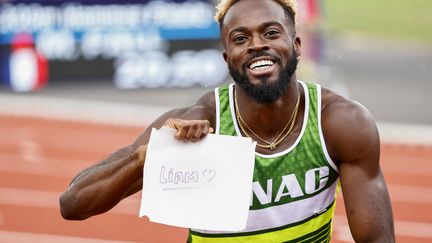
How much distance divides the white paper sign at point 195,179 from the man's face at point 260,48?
19 cm

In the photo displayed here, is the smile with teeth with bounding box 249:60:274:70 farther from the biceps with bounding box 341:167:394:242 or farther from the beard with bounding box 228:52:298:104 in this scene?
the biceps with bounding box 341:167:394:242

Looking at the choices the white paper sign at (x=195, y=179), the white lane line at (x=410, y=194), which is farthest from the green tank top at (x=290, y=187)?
the white lane line at (x=410, y=194)

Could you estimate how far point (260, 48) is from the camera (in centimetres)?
321

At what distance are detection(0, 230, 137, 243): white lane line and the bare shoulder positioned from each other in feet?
Result: 11.5

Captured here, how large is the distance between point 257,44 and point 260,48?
0.8 inches

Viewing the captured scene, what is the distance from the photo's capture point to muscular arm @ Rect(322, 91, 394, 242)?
3318 millimetres

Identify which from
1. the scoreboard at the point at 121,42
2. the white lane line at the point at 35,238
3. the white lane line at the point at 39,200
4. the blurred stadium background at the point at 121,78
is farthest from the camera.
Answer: the scoreboard at the point at 121,42

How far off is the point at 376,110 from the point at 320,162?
7575 millimetres

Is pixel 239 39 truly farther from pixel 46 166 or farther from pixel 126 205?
pixel 46 166

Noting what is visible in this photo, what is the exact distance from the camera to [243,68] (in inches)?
128

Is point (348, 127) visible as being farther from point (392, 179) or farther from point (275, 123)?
point (392, 179)

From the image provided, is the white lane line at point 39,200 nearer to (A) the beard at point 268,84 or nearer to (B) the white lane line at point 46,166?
(B) the white lane line at point 46,166

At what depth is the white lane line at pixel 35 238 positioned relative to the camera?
264 inches

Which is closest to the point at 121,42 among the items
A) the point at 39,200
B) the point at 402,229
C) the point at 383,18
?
the point at 39,200
